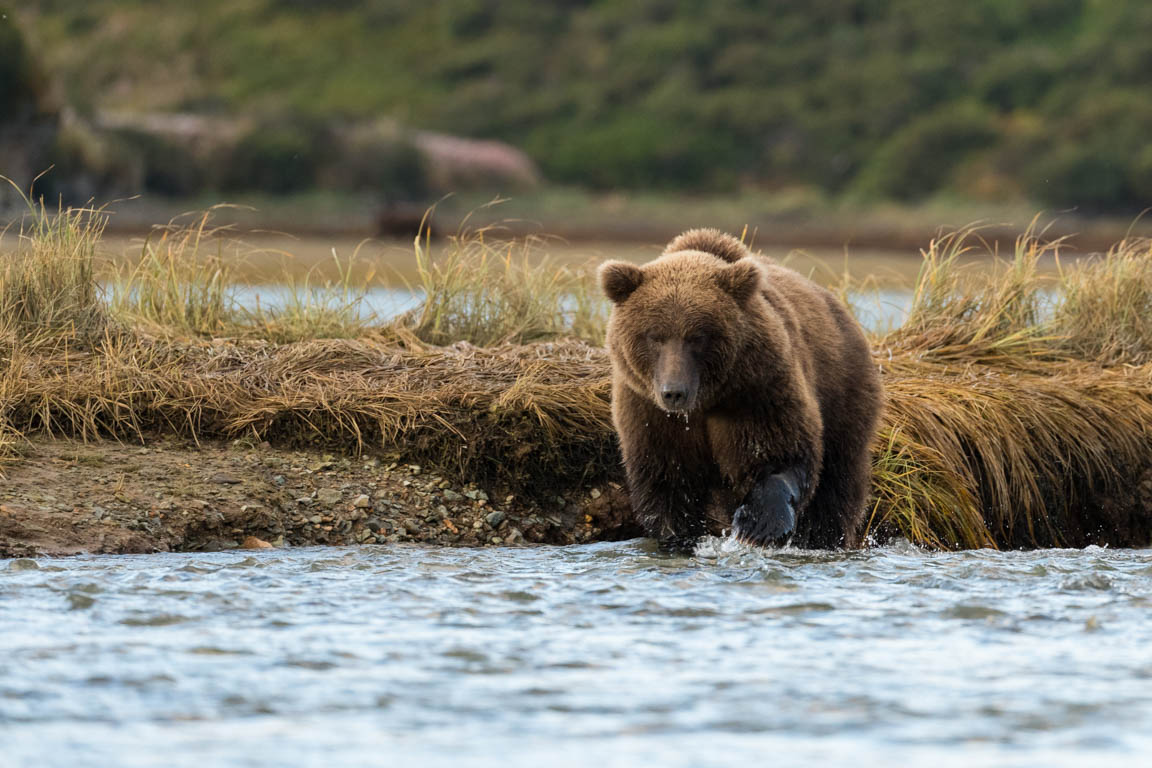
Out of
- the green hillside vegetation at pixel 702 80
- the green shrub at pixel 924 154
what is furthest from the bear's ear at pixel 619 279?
the green shrub at pixel 924 154

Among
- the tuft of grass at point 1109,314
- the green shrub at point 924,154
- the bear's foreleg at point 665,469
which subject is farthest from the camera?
the green shrub at point 924,154

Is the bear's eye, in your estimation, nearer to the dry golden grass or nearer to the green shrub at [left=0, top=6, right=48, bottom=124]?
the dry golden grass

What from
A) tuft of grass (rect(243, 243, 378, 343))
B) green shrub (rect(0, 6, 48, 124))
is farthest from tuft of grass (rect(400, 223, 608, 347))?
green shrub (rect(0, 6, 48, 124))

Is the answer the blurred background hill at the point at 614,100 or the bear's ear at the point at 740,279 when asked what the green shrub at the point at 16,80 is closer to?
the blurred background hill at the point at 614,100

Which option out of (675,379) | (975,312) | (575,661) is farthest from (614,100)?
(575,661)

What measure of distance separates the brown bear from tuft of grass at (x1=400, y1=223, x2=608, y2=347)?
8.67ft

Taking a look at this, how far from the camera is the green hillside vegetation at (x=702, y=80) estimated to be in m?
35.9

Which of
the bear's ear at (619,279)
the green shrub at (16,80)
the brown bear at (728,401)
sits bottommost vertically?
the brown bear at (728,401)

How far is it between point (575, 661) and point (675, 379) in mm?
1466

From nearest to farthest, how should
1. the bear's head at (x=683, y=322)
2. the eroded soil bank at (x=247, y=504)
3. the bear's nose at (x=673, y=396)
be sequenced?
1. the bear's nose at (x=673, y=396)
2. the bear's head at (x=683, y=322)
3. the eroded soil bank at (x=247, y=504)

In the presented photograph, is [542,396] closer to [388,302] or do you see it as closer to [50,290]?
[50,290]

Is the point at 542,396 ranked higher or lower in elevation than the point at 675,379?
lower

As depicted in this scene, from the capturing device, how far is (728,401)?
20.3ft

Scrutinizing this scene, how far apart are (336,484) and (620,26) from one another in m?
39.6
